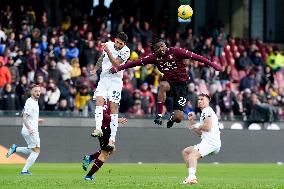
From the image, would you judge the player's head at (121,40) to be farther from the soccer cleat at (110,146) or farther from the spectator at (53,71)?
the spectator at (53,71)

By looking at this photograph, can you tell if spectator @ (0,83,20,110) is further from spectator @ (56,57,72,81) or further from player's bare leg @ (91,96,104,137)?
player's bare leg @ (91,96,104,137)

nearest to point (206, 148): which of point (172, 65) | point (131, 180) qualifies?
point (131, 180)

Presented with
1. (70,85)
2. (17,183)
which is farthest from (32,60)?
(17,183)

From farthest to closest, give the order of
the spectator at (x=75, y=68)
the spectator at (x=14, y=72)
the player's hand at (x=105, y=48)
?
the spectator at (x=75, y=68)
the spectator at (x=14, y=72)
the player's hand at (x=105, y=48)

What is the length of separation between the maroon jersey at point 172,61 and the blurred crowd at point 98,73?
9.84 m

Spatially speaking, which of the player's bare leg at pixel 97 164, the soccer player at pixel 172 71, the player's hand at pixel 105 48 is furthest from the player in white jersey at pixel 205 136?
the player's hand at pixel 105 48

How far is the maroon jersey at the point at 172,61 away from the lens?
69.1ft

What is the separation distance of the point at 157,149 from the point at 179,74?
1097cm

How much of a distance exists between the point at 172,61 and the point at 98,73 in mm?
11874

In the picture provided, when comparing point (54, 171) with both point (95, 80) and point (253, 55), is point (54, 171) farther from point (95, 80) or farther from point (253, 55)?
point (253, 55)

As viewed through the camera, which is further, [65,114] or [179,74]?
[65,114]

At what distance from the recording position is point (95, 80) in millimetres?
33031

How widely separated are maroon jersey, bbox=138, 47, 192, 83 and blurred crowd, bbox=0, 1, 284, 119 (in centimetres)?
984

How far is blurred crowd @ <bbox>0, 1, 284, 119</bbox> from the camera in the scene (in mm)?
31453
